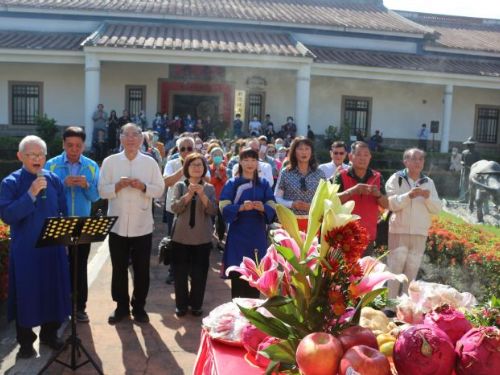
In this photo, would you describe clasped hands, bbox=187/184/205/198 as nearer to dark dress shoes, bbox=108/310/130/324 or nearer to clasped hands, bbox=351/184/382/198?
dark dress shoes, bbox=108/310/130/324

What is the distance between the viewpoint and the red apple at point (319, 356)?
2041 mm

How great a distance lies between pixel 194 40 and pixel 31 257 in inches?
648

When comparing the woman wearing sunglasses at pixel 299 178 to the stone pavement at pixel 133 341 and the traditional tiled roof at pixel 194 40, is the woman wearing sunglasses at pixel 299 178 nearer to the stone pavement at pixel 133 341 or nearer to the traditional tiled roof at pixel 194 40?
the stone pavement at pixel 133 341

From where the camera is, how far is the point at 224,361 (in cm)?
270

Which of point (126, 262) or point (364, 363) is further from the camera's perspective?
point (126, 262)

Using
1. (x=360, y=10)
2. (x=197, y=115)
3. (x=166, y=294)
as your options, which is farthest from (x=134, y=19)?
(x=166, y=294)

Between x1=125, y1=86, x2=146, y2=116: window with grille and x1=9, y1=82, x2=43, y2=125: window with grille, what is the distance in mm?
3175

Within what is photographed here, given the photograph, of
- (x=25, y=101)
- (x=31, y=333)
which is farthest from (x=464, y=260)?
(x=25, y=101)

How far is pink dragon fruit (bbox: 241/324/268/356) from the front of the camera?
257 cm

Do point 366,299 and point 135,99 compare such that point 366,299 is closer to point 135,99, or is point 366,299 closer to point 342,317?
point 342,317

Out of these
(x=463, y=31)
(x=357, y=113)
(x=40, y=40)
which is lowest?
(x=357, y=113)

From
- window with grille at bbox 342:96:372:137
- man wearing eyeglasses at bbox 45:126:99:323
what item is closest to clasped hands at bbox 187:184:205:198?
man wearing eyeglasses at bbox 45:126:99:323

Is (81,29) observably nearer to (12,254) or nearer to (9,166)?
(9,166)

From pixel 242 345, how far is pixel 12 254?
2499 mm
